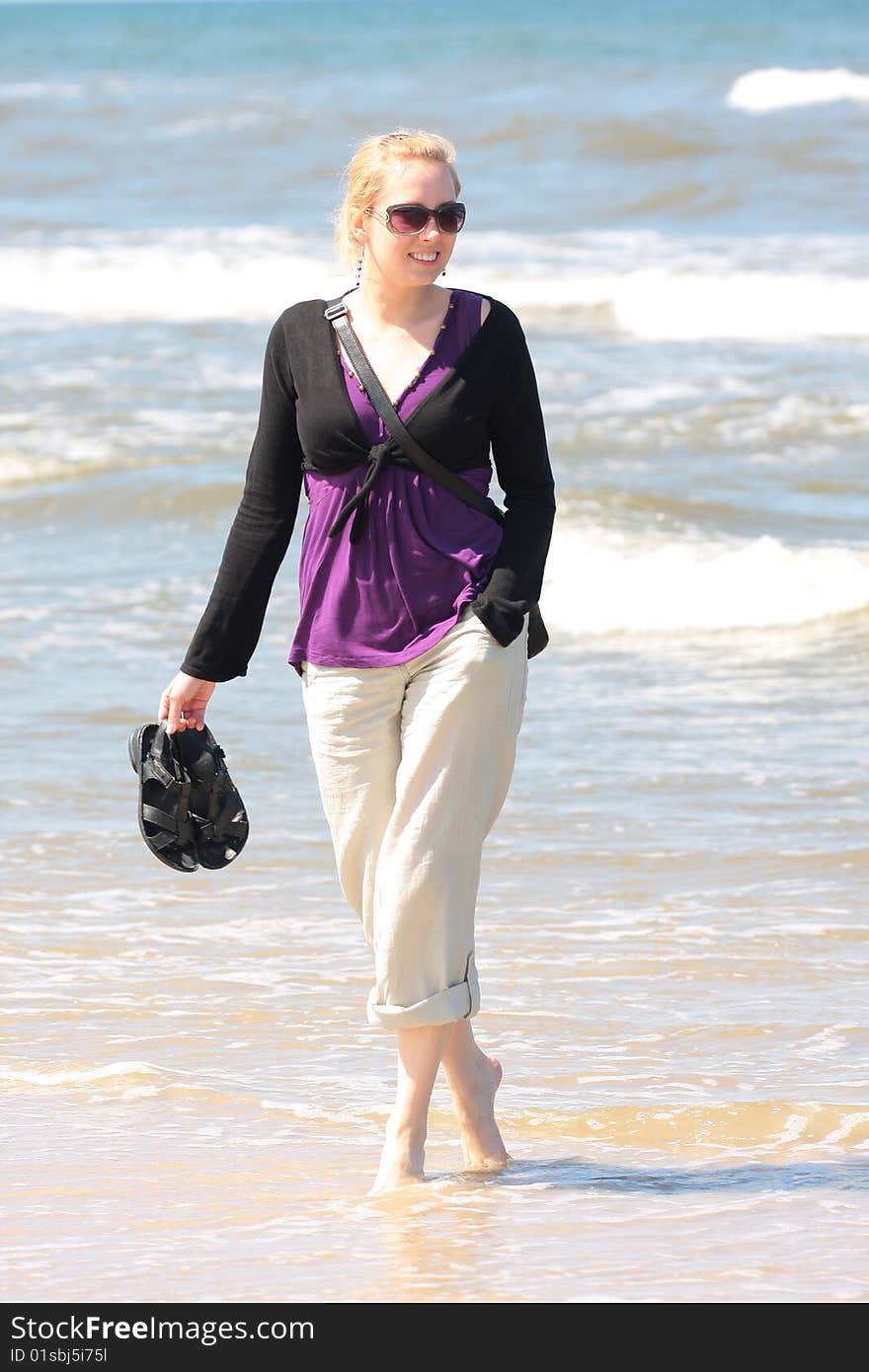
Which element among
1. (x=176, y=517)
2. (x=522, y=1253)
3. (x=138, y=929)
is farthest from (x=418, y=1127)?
(x=176, y=517)

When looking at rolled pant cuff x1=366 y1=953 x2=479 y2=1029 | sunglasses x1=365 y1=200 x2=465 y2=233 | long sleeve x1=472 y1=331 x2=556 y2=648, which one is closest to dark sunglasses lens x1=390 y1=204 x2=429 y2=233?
sunglasses x1=365 y1=200 x2=465 y2=233

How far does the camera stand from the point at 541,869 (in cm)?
604

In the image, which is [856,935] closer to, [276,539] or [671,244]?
[276,539]

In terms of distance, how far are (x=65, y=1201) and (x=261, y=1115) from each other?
642 millimetres

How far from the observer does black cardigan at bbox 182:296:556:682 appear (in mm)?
3484

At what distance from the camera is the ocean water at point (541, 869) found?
3.59 meters

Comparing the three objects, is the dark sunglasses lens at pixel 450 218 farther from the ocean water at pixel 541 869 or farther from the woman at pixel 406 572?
the ocean water at pixel 541 869

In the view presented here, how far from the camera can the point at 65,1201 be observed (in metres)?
3.71

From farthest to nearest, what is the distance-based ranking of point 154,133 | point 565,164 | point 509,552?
point 154,133, point 565,164, point 509,552

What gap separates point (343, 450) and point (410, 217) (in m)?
0.43

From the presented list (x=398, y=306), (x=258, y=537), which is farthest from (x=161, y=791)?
(x=398, y=306)

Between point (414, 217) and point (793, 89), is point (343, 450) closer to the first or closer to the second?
point (414, 217)

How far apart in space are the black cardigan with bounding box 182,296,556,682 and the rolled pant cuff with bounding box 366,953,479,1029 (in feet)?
2.20

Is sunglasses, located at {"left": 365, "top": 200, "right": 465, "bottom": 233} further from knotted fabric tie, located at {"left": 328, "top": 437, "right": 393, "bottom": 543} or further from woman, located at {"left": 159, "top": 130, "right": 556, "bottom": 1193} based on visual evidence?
knotted fabric tie, located at {"left": 328, "top": 437, "right": 393, "bottom": 543}
